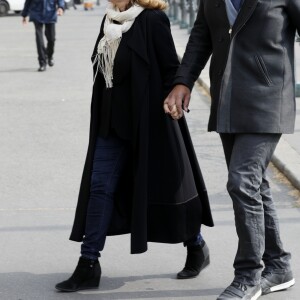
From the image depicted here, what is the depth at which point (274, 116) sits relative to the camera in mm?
4898

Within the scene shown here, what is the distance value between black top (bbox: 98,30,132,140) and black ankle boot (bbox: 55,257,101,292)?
0.65 metres

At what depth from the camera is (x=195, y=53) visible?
5.15 meters

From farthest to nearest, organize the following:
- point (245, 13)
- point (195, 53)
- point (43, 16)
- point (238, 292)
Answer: point (43, 16)
point (195, 53)
point (238, 292)
point (245, 13)

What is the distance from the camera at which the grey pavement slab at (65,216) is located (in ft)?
18.0

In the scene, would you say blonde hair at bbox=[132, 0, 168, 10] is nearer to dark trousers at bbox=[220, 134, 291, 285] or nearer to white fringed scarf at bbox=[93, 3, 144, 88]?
white fringed scarf at bbox=[93, 3, 144, 88]

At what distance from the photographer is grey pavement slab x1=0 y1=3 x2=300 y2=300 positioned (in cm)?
549

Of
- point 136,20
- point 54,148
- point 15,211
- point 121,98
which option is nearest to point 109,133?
point 121,98

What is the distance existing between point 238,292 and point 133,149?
921 millimetres

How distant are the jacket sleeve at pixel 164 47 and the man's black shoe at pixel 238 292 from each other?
105cm

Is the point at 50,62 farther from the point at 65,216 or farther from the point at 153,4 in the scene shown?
the point at 153,4

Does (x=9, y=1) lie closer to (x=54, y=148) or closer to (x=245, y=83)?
(x=54, y=148)

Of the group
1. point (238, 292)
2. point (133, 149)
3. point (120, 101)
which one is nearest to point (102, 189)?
point (133, 149)

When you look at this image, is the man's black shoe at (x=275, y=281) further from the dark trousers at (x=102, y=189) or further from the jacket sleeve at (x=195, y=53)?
the jacket sleeve at (x=195, y=53)

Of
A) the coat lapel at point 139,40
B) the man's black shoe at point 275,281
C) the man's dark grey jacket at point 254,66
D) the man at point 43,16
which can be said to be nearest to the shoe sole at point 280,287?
the man's black shoe at point 275,281
